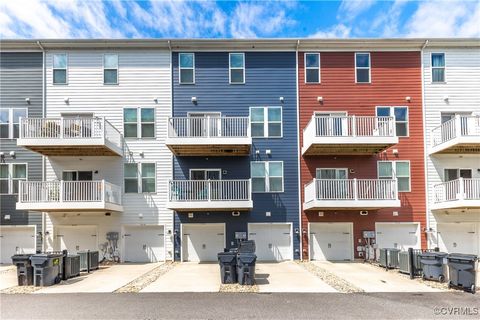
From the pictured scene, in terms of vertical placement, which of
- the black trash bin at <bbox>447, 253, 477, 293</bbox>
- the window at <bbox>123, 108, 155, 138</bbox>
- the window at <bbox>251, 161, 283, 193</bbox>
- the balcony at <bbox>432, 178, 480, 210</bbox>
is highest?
the window at <bbox>123, 108, 155, 138</bbox>

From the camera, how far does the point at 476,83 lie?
18844mm

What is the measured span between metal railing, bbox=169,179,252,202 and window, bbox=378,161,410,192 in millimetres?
6481

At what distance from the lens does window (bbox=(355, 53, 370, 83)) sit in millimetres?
18906

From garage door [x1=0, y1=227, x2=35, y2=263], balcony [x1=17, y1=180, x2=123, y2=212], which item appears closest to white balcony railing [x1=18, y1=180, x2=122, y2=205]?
balcony [x1=17, y1=180, x2=123, y2=212]

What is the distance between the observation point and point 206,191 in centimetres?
1655

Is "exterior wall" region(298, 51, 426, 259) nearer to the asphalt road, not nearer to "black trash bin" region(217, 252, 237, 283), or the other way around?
"black trash bin" region(217, 252, 237, 283)

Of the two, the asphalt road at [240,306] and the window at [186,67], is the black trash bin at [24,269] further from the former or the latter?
the window at [186,67]

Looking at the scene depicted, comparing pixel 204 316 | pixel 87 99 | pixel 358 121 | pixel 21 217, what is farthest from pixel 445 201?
pixel 21 217

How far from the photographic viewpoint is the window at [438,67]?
18.9 m

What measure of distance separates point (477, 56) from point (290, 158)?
10.3 metres

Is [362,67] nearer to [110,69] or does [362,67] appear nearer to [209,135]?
[209,135]

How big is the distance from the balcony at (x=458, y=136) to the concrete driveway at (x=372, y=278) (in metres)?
6.25

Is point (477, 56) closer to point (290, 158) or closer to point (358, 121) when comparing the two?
point (358, 121)

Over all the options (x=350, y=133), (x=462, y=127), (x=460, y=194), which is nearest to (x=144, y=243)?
(x=350, y=133)
